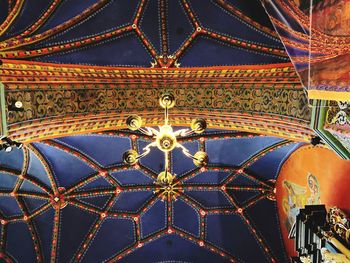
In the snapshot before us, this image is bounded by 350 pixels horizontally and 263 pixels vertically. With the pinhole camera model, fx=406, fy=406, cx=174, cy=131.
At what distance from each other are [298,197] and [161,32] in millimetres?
5015

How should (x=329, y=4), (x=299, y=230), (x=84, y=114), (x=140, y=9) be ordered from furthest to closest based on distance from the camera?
1. (x=140, y=9)
2. (x=299, y=230)
3. (x=84, y=114)
4. (x=329, y=4)

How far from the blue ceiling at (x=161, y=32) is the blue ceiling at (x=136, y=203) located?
6.76 ft

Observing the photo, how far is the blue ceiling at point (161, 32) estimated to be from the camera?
328 inches

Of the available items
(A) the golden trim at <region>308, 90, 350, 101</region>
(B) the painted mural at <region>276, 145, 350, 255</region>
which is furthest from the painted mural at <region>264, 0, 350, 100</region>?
(B) the painted mural at <region>276, 145, 350, 255</region>

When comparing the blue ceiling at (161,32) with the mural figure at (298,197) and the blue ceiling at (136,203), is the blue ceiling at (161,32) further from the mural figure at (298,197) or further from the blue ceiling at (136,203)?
the mural figure at (298,197)

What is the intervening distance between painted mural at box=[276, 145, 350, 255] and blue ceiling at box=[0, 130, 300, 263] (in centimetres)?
39

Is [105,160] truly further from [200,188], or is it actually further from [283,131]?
[283,131]

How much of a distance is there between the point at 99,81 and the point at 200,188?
196 inches

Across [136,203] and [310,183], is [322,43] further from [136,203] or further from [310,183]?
[136,203]

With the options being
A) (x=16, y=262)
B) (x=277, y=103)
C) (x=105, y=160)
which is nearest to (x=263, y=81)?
(x=277, y=103)

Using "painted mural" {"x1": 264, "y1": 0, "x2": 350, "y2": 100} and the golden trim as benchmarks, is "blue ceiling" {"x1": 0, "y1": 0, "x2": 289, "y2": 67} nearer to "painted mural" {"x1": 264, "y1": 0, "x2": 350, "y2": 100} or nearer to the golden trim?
"painted mural" {"x1": 264, "y1": 0, "x2": 350, "y2": 100}

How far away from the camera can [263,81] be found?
7.82 metres

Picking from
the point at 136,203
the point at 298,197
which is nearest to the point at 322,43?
the point at 298,197

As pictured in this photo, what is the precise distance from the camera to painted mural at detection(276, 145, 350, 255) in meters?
7.54
